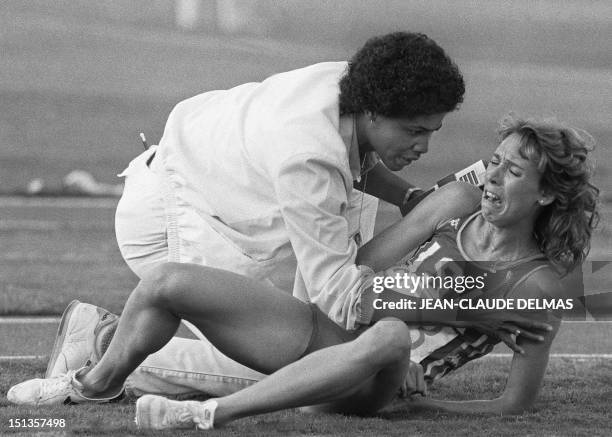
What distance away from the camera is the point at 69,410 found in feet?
11.5

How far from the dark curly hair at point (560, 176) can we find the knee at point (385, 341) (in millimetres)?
602

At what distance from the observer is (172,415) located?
3.19 metres

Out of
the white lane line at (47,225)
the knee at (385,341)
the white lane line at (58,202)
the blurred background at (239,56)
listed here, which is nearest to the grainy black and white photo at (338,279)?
the knee at (385,341)

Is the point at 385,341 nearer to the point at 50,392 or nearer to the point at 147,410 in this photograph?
the point at 147,410

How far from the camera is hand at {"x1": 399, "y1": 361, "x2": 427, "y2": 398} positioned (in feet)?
11.6

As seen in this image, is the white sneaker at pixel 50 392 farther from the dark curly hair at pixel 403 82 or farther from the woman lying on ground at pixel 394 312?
the dark curly hair at pixel 403 82

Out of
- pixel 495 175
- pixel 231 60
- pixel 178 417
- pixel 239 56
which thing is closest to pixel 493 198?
pixel 495 175

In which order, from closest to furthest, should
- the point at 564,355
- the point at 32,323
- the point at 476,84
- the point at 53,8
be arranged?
the point at 564,355 < the point at 32,323 < the point at 476,84 < the point at 53,8

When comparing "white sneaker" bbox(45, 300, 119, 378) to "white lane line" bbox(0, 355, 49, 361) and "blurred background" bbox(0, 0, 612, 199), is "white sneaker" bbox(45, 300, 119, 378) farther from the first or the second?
"blurred background" bbox(0, 0, 612, 199)

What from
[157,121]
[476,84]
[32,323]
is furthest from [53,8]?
[32,323]

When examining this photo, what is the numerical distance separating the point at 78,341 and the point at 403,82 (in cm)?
128

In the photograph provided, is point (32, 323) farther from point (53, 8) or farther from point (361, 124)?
point (53, 8)

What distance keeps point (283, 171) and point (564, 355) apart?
72.7 inches

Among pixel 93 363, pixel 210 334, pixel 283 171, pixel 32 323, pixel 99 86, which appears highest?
pixel 283 171
